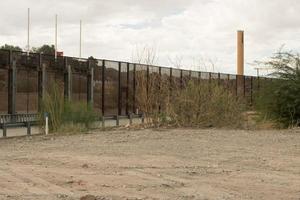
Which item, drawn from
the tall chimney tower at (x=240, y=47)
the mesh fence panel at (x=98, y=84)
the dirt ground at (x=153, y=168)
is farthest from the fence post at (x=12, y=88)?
the tall chimney tower at (x=240, y=47)

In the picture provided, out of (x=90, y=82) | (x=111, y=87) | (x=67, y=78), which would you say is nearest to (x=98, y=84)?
(x=90, y=82)

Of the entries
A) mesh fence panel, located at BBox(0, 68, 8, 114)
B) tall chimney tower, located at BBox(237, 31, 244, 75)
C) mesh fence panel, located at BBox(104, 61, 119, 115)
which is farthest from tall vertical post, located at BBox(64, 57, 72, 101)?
tall chimney tower, located at BBox(237, 31, 244, 75)

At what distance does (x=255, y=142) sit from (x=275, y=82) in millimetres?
9314

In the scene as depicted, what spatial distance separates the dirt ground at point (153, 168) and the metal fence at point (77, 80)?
955 centimetres

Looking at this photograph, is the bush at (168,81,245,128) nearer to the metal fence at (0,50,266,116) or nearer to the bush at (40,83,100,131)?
the metal fence at (0,50,266,116)

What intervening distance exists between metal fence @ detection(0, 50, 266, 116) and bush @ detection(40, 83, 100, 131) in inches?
84.0

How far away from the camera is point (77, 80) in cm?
3369

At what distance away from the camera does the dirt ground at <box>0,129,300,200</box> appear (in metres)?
9.45

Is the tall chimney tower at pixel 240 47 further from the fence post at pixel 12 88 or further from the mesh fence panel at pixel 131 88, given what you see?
the fence post at pixel 12 88

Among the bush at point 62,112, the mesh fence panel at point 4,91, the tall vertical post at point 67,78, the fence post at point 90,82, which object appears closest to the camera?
the bush at point 62,112

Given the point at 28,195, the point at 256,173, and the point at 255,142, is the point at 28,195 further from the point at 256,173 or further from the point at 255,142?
the point at 255,142

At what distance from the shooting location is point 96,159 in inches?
532

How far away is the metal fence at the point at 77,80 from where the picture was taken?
28719mm

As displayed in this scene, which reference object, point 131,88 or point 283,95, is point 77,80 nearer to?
point 131,88
